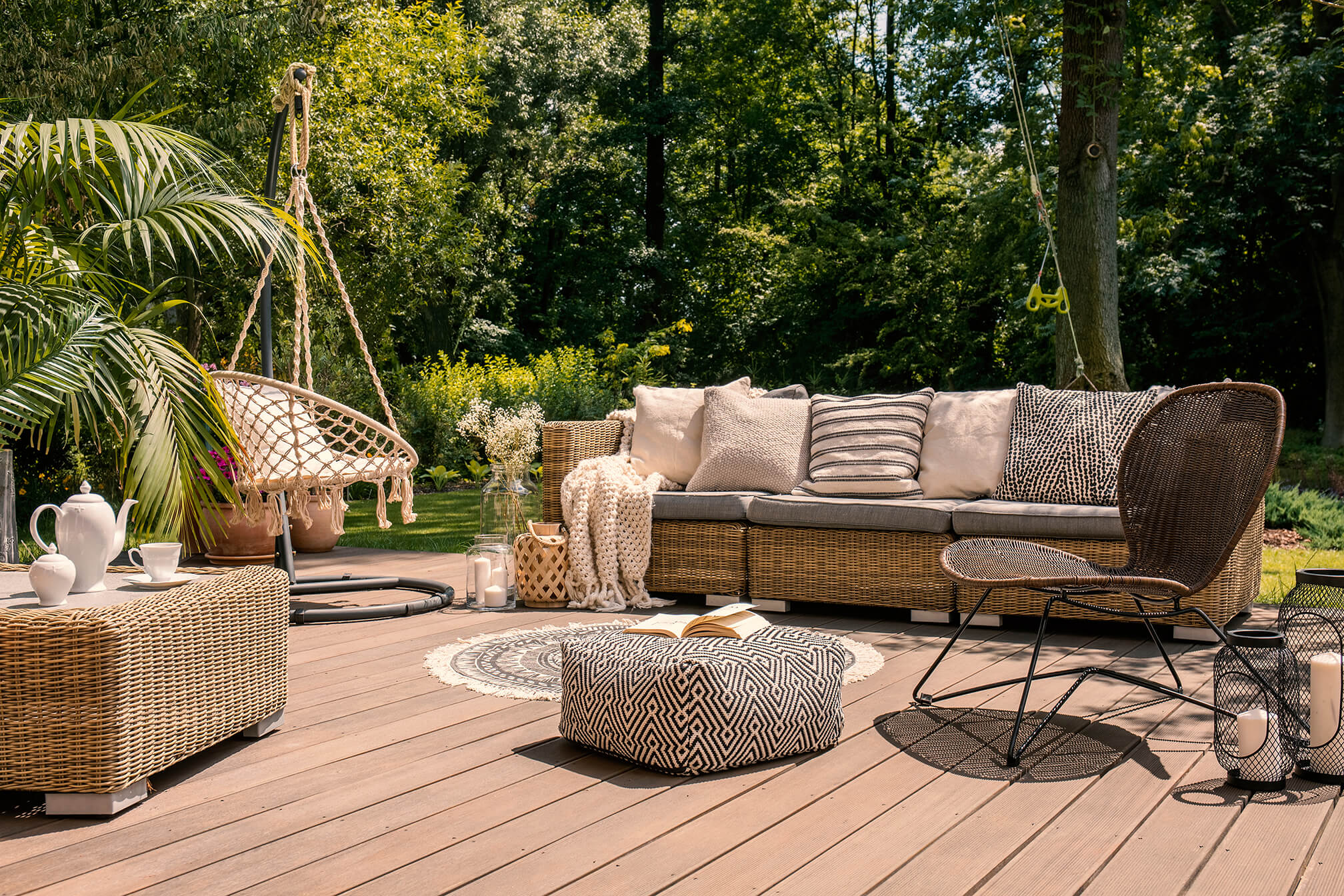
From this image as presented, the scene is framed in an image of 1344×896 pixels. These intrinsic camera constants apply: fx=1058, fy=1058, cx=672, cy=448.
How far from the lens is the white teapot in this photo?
2.34 metres

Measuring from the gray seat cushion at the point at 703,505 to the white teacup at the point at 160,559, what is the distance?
7.92ft

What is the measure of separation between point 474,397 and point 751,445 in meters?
6.64

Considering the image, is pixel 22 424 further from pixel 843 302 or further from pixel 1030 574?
pixel 843 302

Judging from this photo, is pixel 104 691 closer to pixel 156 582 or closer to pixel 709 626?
pixel 156 582

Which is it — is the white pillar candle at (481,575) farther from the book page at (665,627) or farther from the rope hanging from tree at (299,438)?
the book page at (665,627)

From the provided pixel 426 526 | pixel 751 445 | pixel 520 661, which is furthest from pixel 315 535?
pixel 520 661

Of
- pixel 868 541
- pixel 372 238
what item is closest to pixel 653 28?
pixel 372 238

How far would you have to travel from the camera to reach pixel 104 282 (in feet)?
12.3

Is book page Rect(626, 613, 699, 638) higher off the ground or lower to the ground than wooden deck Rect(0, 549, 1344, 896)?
higher

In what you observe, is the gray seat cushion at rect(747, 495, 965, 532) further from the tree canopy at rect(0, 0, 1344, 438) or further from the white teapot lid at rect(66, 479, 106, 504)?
the tree canopy at rect(0, 0, 1344, 438)

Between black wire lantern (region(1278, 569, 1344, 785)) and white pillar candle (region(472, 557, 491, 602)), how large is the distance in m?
2.95

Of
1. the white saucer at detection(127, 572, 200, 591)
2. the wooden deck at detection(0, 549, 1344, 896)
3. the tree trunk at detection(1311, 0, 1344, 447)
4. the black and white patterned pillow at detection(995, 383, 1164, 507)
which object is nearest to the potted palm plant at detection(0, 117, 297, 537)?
the white saucer at detection(127, 572, 200, 591)

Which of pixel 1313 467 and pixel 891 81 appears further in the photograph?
pixel 891 81

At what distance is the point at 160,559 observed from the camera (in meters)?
2.51
